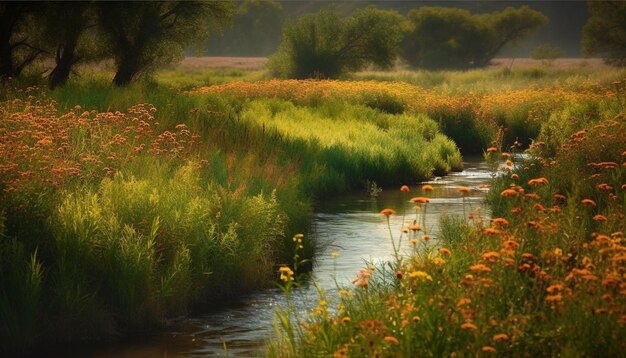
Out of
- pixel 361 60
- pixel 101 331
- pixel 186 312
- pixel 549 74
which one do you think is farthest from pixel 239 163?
pixel 549 74

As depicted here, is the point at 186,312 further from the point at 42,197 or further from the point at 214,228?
the point at 42,197

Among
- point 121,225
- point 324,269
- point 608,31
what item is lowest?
point 324,269

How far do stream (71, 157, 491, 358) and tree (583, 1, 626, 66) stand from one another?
45.0m

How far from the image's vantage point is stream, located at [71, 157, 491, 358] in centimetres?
1008

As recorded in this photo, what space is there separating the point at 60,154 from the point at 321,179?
8666mm

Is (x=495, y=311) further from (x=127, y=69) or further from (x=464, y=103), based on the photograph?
(x=127, y=69)

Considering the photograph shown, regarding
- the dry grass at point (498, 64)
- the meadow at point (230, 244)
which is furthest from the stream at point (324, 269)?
the dry grass at point (498, 64)

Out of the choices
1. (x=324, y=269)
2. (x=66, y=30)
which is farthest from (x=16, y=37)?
(x=324, y=269)

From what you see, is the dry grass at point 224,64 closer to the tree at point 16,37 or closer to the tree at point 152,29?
the tree at point 152,29

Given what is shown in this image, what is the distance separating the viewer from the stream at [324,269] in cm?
1008

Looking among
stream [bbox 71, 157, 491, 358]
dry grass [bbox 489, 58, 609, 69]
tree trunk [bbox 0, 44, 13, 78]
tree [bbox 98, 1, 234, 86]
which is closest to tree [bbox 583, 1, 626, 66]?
dry grass [bbox 489, 58, 609, 69]

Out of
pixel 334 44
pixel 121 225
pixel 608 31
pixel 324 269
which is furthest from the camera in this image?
pixel 608 31

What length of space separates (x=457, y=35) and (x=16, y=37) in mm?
68030

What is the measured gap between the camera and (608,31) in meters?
65.6
